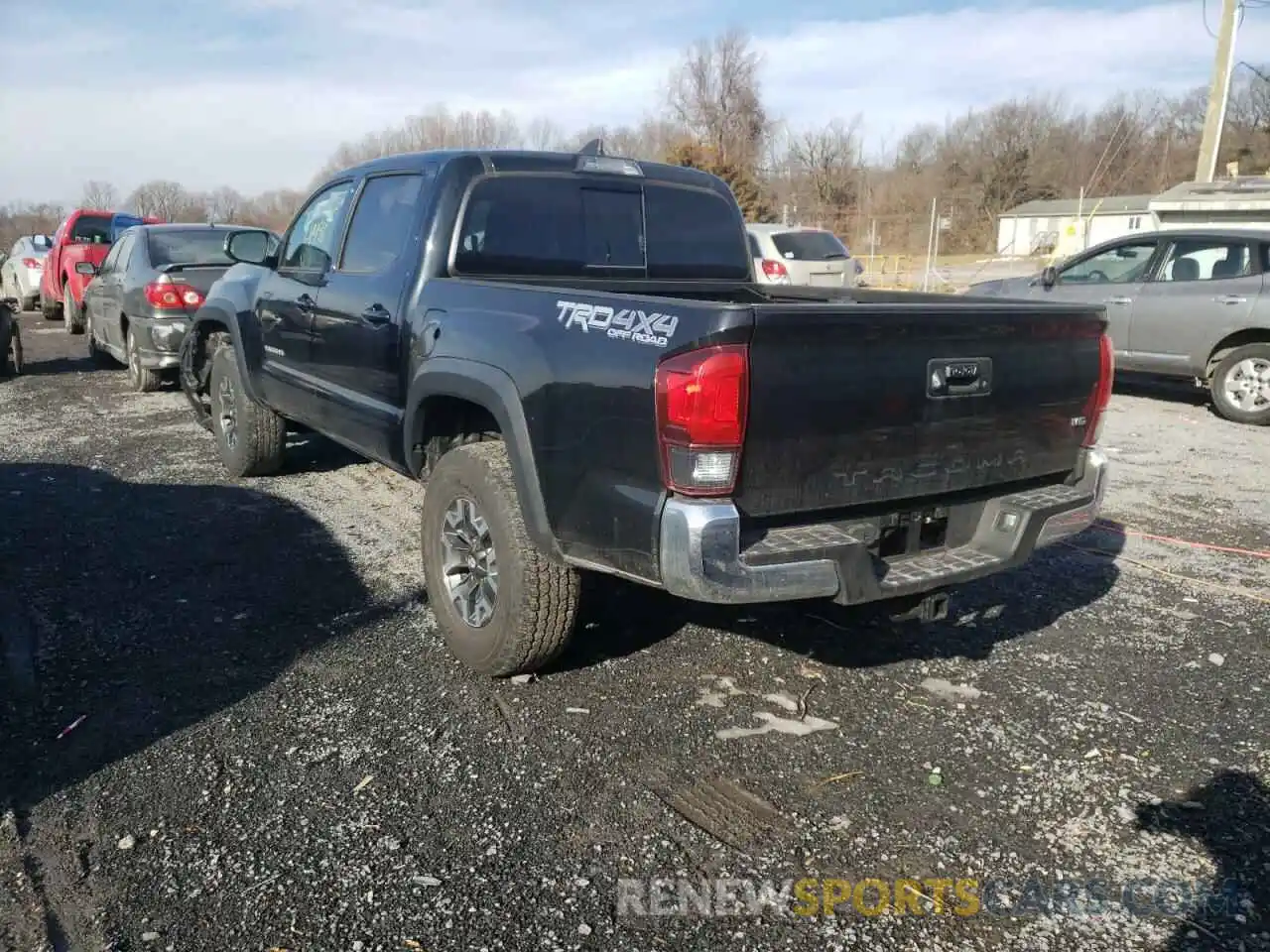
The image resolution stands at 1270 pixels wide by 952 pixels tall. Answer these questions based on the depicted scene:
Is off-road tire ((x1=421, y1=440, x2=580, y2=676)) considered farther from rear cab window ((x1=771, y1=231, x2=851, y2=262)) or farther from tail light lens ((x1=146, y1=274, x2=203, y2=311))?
rear cab window ((x1=771, y1=231, x2=851, y2=262))

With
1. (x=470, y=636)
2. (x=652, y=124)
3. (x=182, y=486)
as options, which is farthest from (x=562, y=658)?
(x=652, y=124)

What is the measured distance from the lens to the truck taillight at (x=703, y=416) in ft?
8.97

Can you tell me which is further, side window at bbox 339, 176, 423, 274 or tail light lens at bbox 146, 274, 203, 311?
tail light lens at bbox 146, 274, 203, 311

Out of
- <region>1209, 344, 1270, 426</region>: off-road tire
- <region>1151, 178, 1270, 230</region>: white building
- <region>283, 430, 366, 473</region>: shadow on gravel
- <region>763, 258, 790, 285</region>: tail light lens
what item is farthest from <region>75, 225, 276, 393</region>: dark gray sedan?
<region>1151, 178, 1270, 230</region>: white building

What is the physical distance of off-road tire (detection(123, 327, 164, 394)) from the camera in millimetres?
9703

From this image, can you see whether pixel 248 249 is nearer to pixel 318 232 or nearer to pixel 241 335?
pixel 241 335

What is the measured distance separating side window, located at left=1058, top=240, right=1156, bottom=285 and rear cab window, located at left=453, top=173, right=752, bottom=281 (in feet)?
22.0

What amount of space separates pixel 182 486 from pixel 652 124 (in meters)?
59.7

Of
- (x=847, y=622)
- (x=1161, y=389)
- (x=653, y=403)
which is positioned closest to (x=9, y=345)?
(x=847, y=622)

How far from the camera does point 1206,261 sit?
9.54 metres

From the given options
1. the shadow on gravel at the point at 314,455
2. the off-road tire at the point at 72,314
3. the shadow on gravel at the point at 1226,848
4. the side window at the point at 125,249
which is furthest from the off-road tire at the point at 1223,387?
the off-road tire at the point at 72,314

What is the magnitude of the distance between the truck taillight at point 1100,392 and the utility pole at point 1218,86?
20293 millimetres

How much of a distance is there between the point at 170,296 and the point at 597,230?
6.03 m

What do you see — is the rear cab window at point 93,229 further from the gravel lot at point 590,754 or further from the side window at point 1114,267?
the side window at point 1114,267
